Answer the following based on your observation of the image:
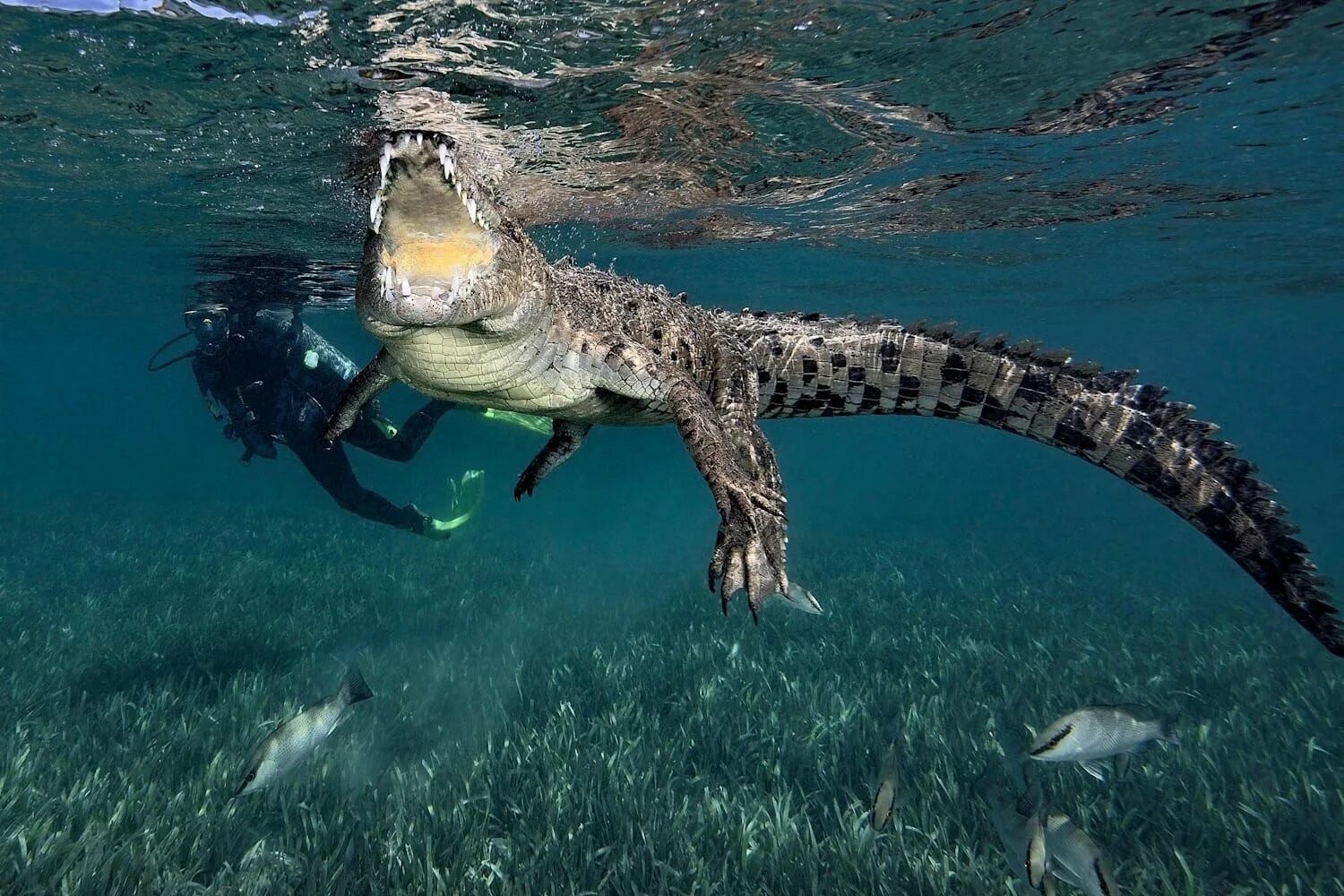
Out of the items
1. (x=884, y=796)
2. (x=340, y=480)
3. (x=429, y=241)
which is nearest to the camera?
(x=429, y=241)

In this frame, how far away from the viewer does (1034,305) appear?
29.0 meters

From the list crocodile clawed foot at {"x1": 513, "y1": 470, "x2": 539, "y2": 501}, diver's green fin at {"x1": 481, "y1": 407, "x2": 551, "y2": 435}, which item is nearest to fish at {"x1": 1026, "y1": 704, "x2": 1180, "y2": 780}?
crocodile clawed foot at {"x1": 513, "y1": 470, "x2": 539, "y2": 501}

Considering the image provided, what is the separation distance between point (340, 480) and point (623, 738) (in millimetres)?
6445

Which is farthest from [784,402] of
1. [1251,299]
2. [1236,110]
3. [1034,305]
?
[1251,299]

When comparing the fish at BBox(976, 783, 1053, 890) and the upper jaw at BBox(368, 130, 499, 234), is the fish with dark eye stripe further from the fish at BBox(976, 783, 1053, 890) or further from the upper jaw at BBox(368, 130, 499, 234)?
the upper jaw at BBox(368, 130, 499, 234)

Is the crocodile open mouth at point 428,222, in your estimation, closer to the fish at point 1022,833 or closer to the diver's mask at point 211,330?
the fish at point 1022,833

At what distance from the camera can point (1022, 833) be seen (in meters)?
3.63

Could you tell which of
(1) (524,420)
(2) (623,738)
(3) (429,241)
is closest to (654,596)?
(1) (524,420)

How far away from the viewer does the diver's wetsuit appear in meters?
11.1

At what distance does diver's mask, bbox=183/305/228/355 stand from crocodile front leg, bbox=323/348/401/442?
27.0 feet

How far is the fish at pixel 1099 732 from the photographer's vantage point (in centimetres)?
425

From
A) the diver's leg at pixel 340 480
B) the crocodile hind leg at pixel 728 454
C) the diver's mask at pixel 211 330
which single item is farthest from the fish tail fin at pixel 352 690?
the diver's mask at pixel 211 330

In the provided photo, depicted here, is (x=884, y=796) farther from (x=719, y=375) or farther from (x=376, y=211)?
(x=376, y=211)

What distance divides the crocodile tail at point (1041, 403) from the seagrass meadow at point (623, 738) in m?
1.88
